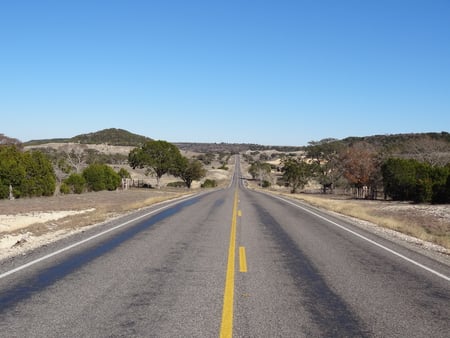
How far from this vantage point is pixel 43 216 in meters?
23.2

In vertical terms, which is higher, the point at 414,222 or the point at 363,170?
the point at 363,170

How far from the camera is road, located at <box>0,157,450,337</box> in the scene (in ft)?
18.8

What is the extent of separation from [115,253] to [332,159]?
75.1 metres

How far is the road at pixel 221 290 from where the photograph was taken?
573 cm

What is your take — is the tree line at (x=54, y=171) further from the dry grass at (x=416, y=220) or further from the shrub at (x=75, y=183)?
the dry grass at (x=416, y=220)

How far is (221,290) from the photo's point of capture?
746 centimetres

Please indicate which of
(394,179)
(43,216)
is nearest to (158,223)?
(43,216)

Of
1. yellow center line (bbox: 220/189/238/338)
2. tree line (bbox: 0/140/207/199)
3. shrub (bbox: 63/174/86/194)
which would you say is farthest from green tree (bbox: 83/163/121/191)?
yellow center line (bbox: 220/189/238/338)

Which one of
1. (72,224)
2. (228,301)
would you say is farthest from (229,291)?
(72,224)

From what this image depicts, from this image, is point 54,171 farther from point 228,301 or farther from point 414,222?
point 228,301

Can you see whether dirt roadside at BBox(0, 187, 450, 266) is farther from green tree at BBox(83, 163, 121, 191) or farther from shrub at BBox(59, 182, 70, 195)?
green tree at BBox(83, 163, 121, 191)

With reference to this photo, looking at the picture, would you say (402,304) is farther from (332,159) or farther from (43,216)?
(332,159)

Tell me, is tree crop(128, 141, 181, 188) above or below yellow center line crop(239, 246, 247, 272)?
above

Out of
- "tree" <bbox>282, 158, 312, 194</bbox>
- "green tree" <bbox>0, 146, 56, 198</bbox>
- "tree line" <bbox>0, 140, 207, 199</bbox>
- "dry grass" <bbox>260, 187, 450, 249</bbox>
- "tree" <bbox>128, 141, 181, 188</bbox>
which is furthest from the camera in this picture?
"tree" <bbox>282, 158, 312, 194</bbox>
